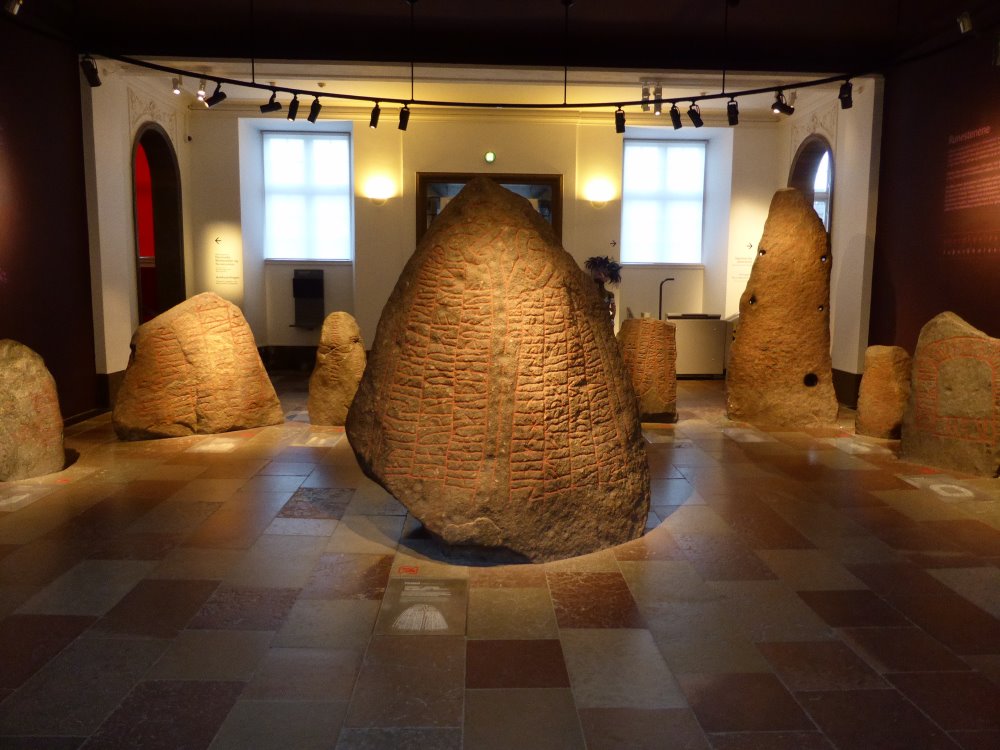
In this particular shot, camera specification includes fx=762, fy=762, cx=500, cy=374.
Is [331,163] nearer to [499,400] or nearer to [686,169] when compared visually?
[686,169]

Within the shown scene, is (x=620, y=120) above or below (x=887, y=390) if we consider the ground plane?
above

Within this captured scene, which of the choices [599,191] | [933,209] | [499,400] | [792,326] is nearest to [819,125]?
[933,209]

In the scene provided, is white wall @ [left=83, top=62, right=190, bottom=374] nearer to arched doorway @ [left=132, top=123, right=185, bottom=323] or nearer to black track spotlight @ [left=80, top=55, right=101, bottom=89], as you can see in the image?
black track spotlight @ [left=80, top=55, right=101, bottom=89]

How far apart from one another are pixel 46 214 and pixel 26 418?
8.11ft

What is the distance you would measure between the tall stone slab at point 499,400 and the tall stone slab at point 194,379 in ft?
10.7

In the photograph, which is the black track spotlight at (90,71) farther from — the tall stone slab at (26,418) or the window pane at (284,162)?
the window pane at (284,162)

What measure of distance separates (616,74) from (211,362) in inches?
200

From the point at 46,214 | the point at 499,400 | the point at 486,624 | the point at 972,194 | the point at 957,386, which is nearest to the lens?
the point at 486,624

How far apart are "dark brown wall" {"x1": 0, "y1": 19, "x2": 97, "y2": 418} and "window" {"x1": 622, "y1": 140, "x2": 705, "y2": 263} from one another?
24.2ft

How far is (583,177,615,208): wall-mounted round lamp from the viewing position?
10.4 m

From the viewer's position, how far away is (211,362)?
6777 mm

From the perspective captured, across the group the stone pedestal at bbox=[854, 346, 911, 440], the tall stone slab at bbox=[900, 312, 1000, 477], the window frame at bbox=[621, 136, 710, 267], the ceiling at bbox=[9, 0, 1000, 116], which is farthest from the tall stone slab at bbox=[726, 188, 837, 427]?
the window frame at bbox=[621, 136, 710, 267]

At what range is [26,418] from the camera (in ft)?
17.2

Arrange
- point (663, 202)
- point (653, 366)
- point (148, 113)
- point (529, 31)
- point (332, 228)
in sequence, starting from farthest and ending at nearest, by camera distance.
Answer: point (663, 202) < point (332, 228) < point (148, 113) < point (529, 31) < point (653, 366)
